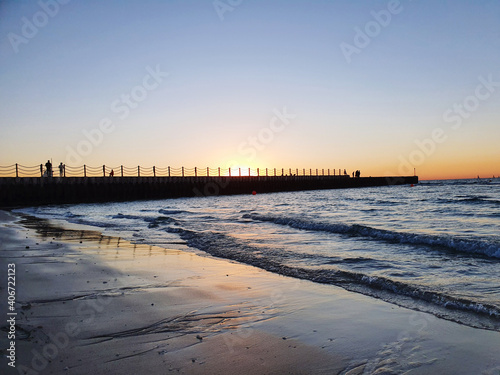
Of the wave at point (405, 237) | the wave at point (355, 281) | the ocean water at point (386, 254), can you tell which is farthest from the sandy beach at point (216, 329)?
the wave at point (405, 237)

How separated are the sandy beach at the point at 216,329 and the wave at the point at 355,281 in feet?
1.34

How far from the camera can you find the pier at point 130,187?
35.0m

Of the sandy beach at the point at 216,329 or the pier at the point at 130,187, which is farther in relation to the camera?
the pier at the point at 130,187

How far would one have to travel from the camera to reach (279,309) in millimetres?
5195

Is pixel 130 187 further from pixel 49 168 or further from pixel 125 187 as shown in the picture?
pixel 49 168

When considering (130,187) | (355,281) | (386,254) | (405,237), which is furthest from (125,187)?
(355,281)

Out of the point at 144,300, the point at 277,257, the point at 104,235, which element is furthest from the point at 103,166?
the point at 144,300

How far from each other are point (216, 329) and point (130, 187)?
4181cm

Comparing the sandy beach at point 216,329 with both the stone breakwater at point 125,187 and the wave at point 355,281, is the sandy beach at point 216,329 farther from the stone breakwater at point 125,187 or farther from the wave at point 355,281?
the stone breakwater at point 125,187

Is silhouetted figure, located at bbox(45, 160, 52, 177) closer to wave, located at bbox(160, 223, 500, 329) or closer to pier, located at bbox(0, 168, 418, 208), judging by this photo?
pier, located at bbox(0, 168, 418, 208)

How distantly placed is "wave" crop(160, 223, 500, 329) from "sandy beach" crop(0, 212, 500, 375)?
407 millimetres

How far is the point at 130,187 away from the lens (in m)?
44.2

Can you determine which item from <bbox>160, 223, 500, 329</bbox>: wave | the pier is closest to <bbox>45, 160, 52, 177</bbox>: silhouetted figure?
the pier

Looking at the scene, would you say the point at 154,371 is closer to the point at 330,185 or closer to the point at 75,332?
the point at 75,332
